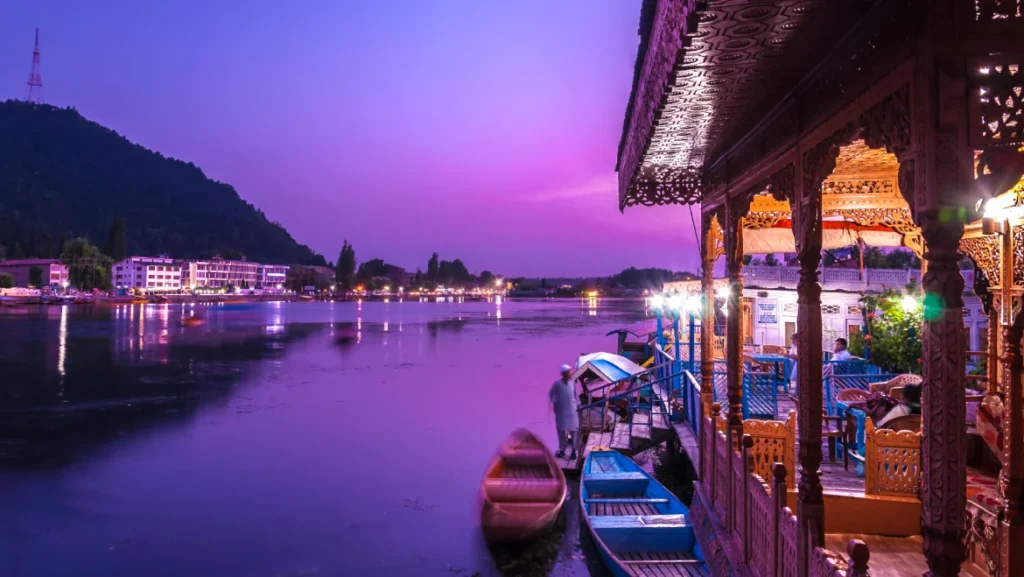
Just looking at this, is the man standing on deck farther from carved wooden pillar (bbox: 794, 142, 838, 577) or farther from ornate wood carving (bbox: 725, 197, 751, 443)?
carved wooden pillar (bbox: 794, 142, 838, 577)

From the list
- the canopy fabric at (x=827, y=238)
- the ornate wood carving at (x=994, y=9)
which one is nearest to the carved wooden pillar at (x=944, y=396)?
the ornate wood carving at (x=994, y=9)

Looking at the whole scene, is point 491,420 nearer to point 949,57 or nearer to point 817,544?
point 817,544

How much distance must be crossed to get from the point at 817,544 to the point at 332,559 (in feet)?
28.7

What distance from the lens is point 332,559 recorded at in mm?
10078

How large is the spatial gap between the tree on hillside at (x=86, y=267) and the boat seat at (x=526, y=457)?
133948 millimetres

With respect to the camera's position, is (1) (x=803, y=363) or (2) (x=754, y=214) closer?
(1) (x=803, y=363)

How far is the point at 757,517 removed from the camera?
454 centimetres

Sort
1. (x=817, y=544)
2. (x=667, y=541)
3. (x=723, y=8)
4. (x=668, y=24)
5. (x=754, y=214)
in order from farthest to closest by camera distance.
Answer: (x=754, y=214)
(x=667, y=541)
(x=817, y=544)
(x=668, y=24)
(x=723, y=8)

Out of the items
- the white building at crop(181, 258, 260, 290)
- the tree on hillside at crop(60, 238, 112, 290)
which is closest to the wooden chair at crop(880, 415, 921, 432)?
the tree on hillside at crop(60, 238, 112, 290)

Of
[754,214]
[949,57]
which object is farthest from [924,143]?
[754,214]

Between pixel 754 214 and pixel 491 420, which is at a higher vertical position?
pixel 754 214

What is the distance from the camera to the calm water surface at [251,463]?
10.1 m

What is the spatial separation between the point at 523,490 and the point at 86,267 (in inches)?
5363

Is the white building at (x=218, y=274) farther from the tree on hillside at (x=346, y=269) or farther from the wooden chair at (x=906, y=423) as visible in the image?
the wooden chair at (x=906, y=423)
